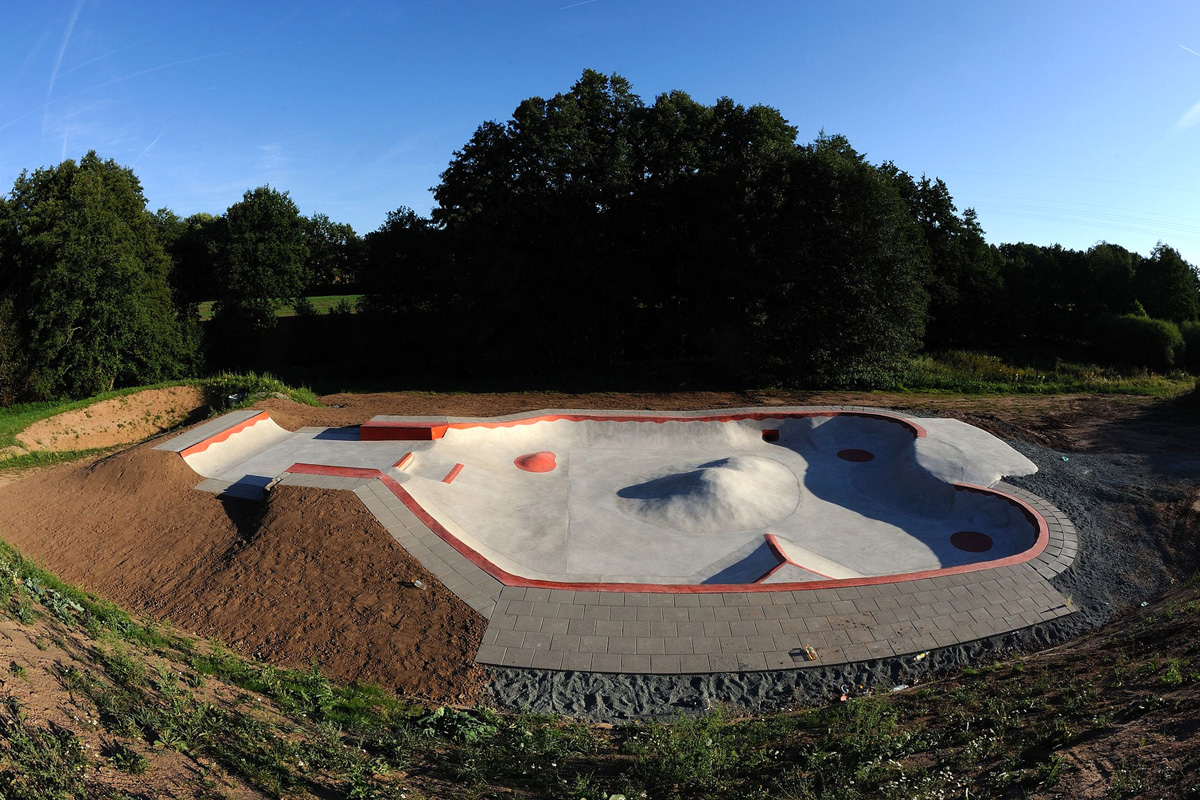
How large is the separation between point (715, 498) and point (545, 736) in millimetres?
7283

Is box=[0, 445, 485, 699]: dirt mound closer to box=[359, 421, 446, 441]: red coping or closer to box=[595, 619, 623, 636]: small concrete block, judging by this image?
box=[595, 619, 623, 636]: small concrete block

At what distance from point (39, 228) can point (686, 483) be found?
29150mm

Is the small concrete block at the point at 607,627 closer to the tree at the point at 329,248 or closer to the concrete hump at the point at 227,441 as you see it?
the concrete hump at the point at 227,441

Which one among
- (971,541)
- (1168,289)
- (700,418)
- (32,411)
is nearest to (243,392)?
(32,411)

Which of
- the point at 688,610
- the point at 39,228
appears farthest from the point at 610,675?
the point at 39,228

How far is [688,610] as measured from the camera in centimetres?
878

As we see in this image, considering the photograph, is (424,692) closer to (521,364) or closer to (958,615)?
(958,615)

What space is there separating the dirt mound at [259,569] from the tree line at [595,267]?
15.5 m

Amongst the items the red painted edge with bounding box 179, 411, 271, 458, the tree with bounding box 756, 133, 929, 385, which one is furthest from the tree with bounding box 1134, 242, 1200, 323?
the red painted edge with bounding box 179, 411, 271, 458

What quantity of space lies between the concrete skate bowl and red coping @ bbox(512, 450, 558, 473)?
5cm

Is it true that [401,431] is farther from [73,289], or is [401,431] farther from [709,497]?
[73,289]

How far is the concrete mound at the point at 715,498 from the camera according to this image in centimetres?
1248

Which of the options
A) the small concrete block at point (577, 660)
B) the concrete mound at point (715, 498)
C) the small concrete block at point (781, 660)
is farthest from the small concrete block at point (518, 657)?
the concrete mound at point (715, 498)

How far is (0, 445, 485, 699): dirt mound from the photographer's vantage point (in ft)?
27.0
